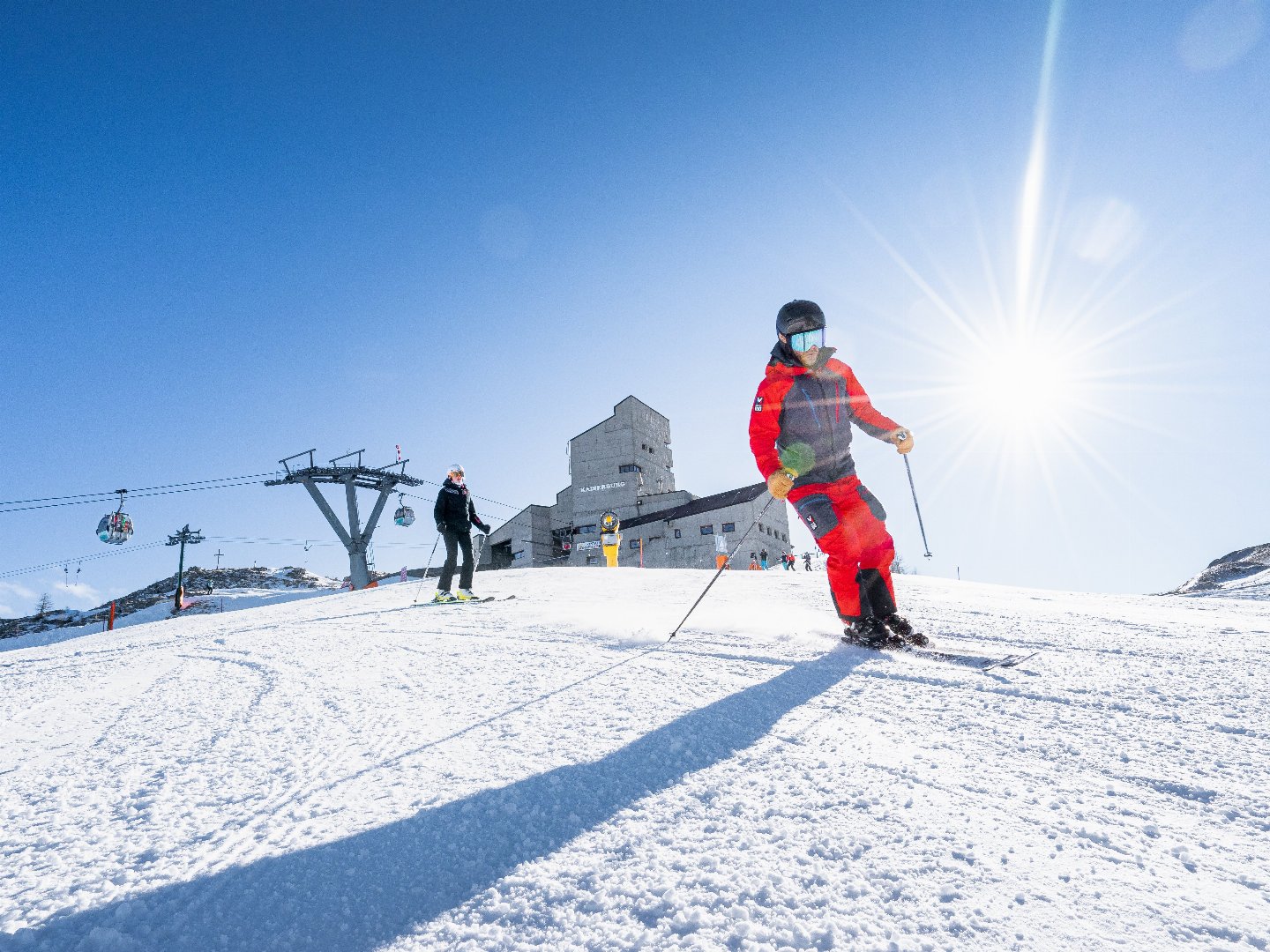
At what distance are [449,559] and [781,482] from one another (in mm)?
5452

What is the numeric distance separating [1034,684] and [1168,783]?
84cm

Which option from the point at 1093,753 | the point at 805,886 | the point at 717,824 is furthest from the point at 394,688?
the point at 1093,753

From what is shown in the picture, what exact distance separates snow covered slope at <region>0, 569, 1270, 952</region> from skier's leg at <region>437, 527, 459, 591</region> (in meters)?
4.75

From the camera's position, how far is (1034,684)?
2.09 meters

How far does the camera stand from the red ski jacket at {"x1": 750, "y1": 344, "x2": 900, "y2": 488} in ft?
11.5

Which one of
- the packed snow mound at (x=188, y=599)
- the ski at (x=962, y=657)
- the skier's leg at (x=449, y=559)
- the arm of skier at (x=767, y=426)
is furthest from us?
the packed snow mound at (x=188, y=599)

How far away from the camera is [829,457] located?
11.5ft

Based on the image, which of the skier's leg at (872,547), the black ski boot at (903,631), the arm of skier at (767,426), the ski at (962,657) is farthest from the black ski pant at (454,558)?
the ski at (962,657)

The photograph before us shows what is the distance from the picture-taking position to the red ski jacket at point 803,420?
3500mm

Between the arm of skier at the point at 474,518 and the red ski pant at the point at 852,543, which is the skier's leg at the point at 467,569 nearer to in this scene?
the arm of skier at the point at 474,518

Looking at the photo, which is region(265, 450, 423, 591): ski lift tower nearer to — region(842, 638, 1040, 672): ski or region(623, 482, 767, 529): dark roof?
region(623, 482, 767, 529): dark roof

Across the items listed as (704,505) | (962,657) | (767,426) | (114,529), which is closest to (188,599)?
(114,529)

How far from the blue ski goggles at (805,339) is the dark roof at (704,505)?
26.0 meters

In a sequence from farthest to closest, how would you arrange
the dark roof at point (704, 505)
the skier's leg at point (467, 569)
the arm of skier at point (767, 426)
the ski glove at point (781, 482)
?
the dark roof at point (704, 505), the skier's leg at point (467, 569), the arm of skier at point (767, 426), the ski glove at point (781, 482)
